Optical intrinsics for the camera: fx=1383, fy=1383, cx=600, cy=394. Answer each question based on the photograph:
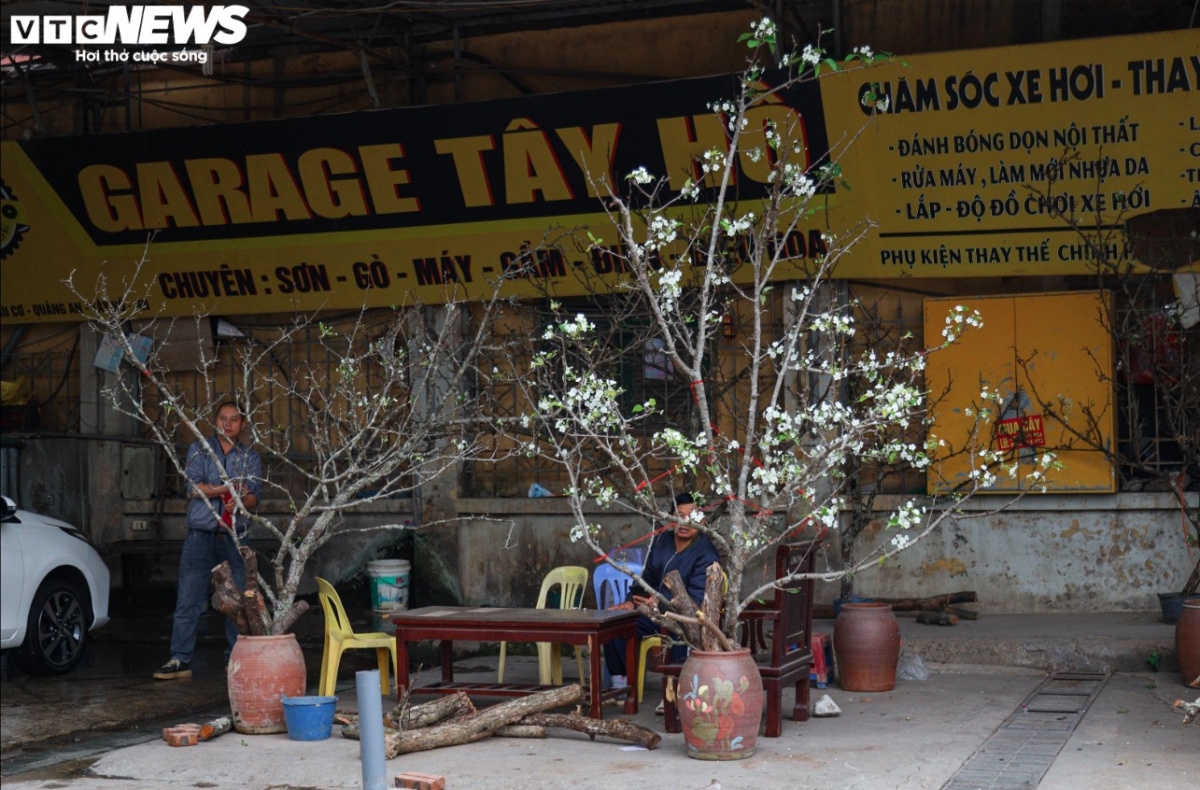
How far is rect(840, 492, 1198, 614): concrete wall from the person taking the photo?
34.7 ft

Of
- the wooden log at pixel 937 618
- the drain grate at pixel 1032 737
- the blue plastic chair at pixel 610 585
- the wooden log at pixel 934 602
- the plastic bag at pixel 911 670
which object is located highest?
the blue plastic chair at pixel 610 585

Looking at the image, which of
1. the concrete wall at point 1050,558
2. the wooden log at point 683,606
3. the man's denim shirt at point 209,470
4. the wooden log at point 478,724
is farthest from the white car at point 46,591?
the wooden log at point 683,606

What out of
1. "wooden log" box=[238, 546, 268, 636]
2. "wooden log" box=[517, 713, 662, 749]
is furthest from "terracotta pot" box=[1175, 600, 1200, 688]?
"wooden log" box=[238, 546, 268, 636]

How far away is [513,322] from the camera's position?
1263 cm

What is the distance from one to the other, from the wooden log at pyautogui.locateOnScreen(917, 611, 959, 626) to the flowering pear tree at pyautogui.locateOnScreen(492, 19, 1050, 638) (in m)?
0.57

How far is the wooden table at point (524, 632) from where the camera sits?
24.9ft

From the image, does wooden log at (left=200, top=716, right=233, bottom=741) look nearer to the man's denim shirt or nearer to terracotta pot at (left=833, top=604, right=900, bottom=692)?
the man's denim shirt

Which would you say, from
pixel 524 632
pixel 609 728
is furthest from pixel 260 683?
pixel 609 728

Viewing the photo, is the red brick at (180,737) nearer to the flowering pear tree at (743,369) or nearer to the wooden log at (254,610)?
the wooden log at (254,610)

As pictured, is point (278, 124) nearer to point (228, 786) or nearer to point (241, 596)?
point (241, 596)

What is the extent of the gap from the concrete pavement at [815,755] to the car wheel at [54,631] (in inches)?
50.3

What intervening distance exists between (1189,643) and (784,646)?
259 cm

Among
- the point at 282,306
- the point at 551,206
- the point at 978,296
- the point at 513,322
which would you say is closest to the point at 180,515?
the point at 282,306

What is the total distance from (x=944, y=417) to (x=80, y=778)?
6.90 m
